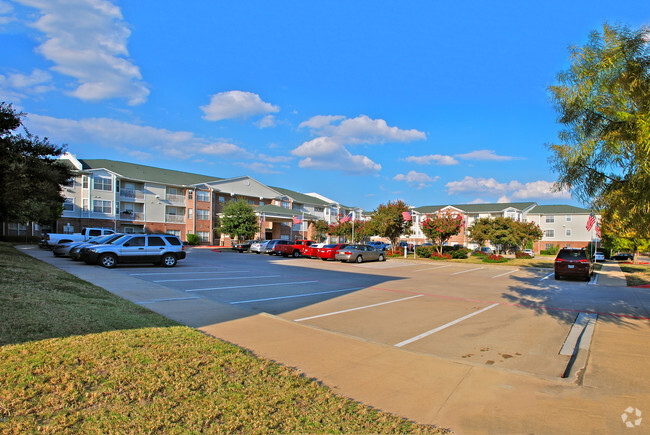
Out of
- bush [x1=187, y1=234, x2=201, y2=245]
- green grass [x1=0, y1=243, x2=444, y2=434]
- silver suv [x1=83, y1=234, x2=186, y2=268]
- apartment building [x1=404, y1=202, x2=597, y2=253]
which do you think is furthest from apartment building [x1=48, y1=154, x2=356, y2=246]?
green grass [x1=0, y1=243, x2=444, y2=434]

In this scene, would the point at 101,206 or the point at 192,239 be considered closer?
the point at 101,206

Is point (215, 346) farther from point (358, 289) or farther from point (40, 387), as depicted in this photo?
Result: point (358, 289)

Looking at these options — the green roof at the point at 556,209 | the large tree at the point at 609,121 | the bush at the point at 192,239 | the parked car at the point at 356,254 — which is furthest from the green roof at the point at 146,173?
the green roof at the point at 556,209

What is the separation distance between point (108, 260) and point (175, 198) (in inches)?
1498

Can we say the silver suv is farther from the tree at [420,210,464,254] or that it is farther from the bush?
the bush

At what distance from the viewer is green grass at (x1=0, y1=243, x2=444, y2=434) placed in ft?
10.6

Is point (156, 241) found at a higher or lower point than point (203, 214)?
lower

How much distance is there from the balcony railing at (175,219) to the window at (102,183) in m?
8.26

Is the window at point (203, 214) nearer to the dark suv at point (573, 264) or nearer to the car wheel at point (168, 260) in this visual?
the car wheel at point (168, 260)

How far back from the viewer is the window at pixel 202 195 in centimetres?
5623

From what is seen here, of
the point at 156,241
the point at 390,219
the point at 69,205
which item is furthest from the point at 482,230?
the point at 69,205

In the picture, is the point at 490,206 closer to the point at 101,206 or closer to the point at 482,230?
the point at 482,230

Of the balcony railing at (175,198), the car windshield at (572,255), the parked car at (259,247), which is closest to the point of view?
the car windshield at (572,255)

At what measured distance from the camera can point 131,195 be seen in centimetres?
5078
